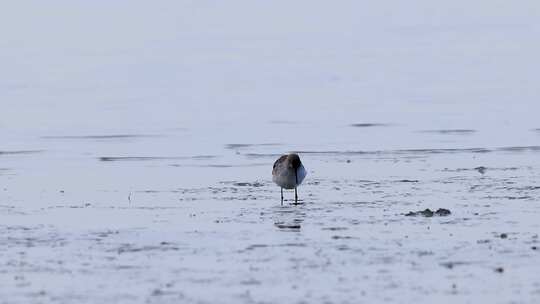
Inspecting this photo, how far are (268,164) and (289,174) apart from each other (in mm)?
3524

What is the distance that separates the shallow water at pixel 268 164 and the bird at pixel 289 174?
0.62 ft

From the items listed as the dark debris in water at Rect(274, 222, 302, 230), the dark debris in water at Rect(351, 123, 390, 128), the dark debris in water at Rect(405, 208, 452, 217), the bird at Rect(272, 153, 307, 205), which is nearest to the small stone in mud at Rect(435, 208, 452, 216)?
the dark debris in water at Rect(405, 208, 452, 217)

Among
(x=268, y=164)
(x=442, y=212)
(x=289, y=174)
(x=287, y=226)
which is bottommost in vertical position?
(x=287, y=226)

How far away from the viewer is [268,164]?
19.7 meters

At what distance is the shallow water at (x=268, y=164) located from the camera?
10828 mm

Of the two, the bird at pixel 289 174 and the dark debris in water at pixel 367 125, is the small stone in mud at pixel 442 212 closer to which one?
the bird at pixel 289 174

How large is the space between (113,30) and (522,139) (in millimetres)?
26874

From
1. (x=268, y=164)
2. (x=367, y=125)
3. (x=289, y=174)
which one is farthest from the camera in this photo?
(x=367, y=125)

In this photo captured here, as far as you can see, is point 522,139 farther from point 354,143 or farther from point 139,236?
point 139,236

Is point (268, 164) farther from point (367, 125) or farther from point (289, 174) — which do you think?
point (367, 125)

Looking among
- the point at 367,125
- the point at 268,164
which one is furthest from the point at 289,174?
the point at 367,125

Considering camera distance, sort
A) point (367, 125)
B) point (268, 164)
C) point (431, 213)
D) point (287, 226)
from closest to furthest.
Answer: point (287, 226), point (431, 213), point (268, 164), point (367, 125)

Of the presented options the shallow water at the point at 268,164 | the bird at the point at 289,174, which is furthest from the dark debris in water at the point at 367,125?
the bird at the point at 289,174

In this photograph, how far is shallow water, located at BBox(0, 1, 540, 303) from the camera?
Result: 10.8 meters
